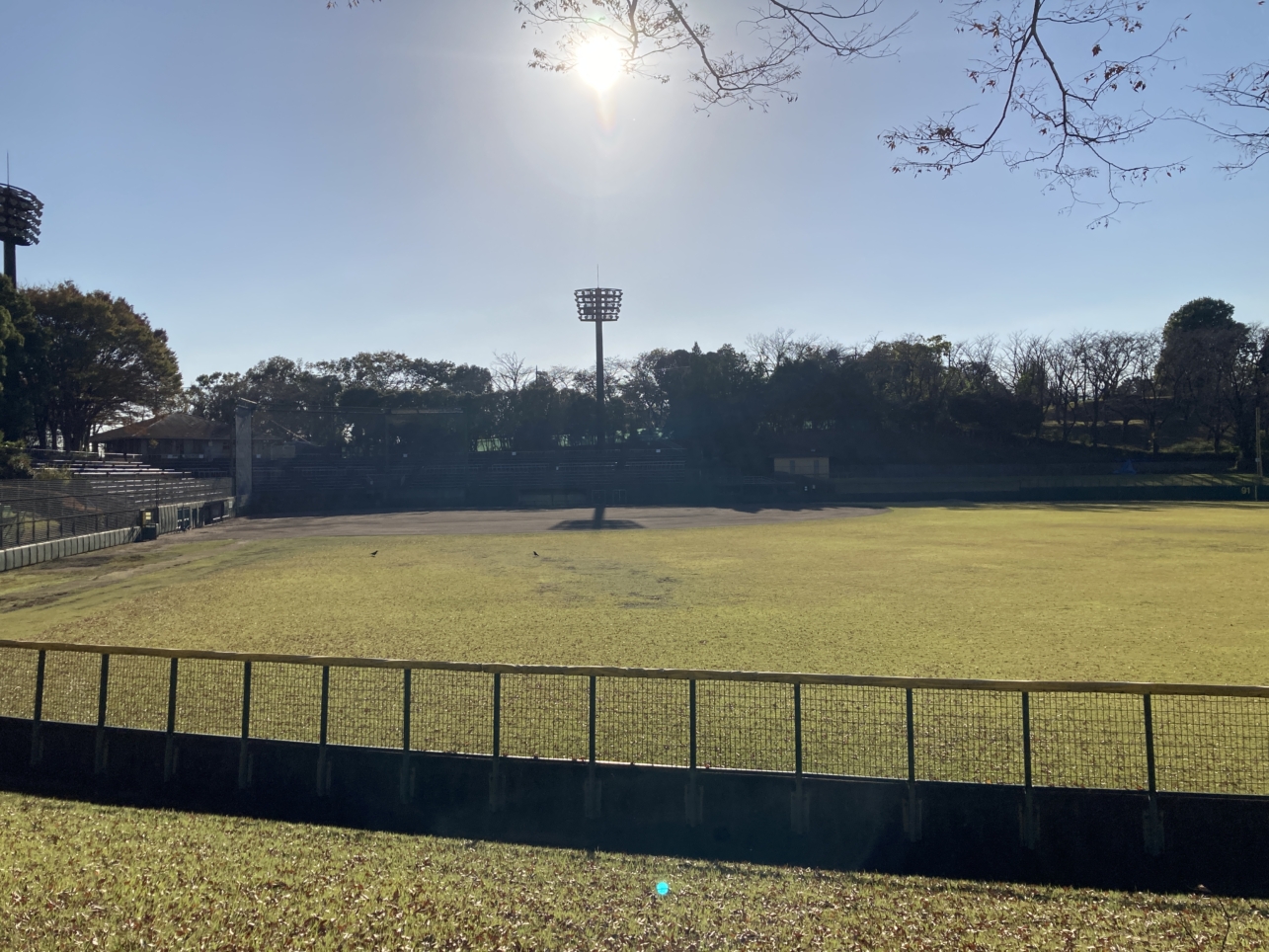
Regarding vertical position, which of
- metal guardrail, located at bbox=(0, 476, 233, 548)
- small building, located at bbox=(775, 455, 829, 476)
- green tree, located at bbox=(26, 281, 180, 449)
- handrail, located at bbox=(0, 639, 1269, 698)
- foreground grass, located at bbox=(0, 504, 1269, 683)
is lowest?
foreground grass, located at bbox=(0, 504, 1269, 683)

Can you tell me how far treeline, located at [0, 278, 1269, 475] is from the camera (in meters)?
70.3

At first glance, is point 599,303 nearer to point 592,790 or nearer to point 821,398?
point 821,398

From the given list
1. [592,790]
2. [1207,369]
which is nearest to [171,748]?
[592,790]

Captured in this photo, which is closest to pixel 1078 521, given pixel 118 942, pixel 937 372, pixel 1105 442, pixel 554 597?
pixel 554 597

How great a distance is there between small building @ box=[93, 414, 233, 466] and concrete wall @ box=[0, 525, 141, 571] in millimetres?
37972

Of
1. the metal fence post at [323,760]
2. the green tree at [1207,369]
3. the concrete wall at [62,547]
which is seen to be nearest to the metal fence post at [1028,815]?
the metal fence post at [323,760]

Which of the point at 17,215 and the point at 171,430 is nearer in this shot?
the point at 17,215

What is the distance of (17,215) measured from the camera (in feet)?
168

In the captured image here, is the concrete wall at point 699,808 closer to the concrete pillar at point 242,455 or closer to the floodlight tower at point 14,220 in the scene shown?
the concrete pillar at point 242,455

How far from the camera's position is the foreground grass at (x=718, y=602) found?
11.9m

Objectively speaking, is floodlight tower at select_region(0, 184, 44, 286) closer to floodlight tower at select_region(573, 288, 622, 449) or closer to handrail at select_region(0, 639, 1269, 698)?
floodlight tower at select_region(573, 288, 622, 449)

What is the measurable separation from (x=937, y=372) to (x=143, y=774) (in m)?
86.2

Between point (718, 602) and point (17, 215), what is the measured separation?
5801 cm

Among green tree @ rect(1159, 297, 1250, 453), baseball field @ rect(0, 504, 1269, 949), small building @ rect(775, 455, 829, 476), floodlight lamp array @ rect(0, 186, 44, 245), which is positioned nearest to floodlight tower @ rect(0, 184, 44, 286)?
floodlight lamp array @ rect(0, 186, 44, 245)
